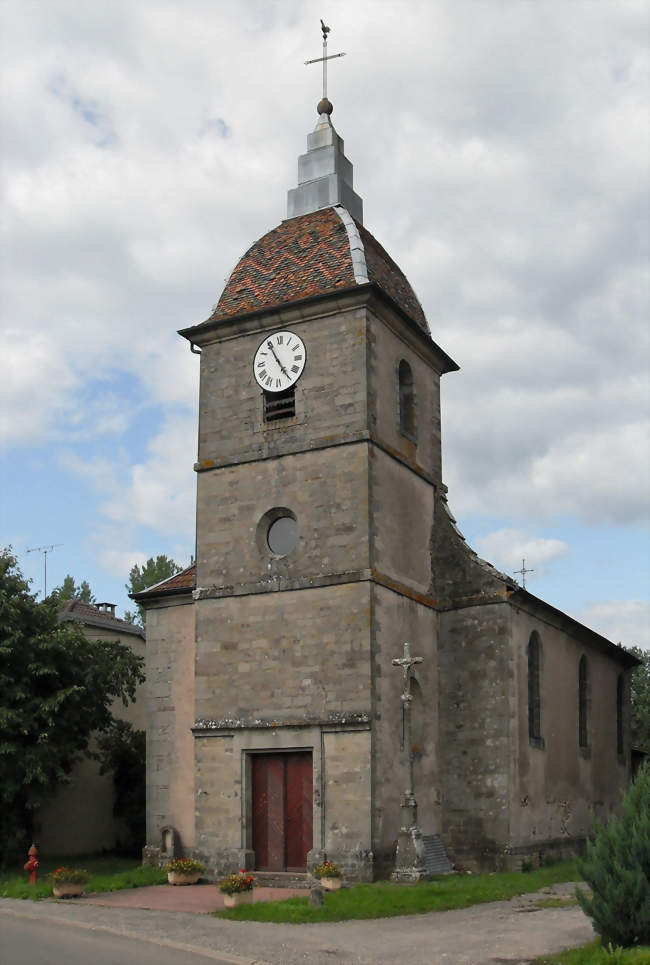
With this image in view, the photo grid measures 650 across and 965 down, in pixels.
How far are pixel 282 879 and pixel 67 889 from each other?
4046 millimetres

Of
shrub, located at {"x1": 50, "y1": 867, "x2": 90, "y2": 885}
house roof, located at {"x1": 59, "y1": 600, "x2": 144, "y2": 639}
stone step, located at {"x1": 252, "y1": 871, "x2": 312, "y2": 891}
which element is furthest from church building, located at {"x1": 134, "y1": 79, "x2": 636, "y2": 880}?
house roof, located at {"x1": 59, "y1": 600, "x2": 144, "y2": 639}

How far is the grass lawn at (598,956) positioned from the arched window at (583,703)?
50.0ft

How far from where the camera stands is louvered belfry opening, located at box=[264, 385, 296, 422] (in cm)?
2239

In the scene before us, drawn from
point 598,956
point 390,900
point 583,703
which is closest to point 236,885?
point 390,900

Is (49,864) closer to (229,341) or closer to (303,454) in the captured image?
(303,454)

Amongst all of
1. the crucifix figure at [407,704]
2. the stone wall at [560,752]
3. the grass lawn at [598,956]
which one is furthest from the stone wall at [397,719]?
the grass lawn at [598,956]

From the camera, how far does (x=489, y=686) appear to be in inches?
871

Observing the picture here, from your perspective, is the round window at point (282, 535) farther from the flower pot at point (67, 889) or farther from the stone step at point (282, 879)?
the flower pot at point (67, 889)

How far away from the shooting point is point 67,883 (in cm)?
1781

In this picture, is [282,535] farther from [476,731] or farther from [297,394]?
[476,731]

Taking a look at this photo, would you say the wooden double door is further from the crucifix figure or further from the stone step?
the crucifix figure

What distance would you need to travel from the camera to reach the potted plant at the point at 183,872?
20203mm

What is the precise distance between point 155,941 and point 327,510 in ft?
30.7

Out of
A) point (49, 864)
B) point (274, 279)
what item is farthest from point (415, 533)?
point (49, 864)
